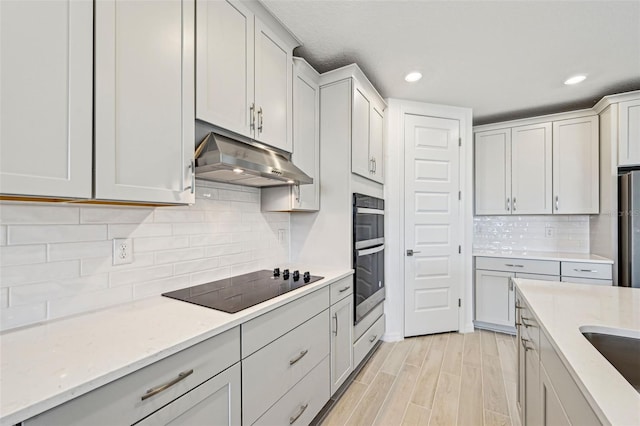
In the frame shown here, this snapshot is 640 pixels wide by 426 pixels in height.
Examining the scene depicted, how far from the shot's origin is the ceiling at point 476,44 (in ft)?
5.60

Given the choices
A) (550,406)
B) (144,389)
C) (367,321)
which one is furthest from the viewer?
(367,321)

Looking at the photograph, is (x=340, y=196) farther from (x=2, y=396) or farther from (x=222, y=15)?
(x=2, y=396)

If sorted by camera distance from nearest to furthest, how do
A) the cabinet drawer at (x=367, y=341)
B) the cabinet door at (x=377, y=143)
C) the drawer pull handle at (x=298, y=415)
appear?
the drawer pull handle at (x=298, y=415) → the cabinet drawer at (x=367, y=341) → the cabinet door at (x=377, y=143)

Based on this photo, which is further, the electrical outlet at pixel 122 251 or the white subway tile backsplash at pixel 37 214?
the electrical outlet at pixel 122 251

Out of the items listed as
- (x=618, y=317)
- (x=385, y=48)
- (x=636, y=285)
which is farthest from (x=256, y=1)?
(x=636, y=285)

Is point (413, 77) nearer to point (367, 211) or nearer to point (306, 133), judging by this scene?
point (306, 133)

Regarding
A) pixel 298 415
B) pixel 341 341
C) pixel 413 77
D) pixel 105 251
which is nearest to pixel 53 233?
pixel 105 251

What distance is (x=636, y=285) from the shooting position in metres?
2.45

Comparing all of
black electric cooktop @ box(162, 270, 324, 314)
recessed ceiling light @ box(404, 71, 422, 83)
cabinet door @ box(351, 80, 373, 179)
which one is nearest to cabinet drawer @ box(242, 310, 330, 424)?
black electric cooktop @ box(162, 270, 324, 314)

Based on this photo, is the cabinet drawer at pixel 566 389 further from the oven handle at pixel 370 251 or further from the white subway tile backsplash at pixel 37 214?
the white subway tile backsplash at pixel 37 214

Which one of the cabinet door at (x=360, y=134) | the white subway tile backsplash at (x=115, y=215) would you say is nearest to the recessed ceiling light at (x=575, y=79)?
the cabinet door at (x=360, y=134)

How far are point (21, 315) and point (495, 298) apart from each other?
3800mm

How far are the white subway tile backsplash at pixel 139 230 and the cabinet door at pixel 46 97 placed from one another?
1.36ft

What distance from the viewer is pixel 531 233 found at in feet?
11.5
